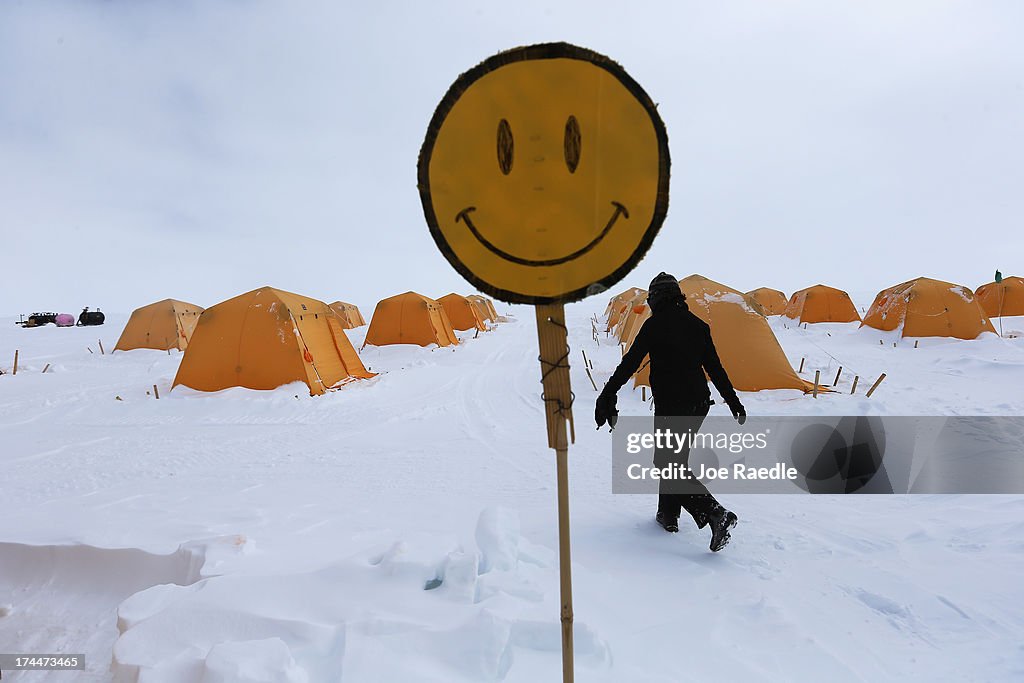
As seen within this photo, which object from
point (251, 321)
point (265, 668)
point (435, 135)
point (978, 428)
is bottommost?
point (978, 428)

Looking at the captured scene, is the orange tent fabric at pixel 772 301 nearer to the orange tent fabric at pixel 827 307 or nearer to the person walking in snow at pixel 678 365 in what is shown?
the orange tent fabric at pixel 827 307

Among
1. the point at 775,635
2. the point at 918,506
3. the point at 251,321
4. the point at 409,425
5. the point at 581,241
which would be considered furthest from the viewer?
the point at 251,321

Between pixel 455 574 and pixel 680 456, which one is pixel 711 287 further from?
pixel 455 574

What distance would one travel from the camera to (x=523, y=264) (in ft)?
4.48

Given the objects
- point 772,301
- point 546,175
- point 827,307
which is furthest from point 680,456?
point 772,301

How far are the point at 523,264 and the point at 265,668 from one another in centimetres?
183

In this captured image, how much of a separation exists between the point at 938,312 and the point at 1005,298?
11088 mm

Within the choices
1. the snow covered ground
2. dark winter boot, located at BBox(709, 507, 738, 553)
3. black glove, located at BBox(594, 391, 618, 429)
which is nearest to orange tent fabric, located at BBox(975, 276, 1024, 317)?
the snow covered ground

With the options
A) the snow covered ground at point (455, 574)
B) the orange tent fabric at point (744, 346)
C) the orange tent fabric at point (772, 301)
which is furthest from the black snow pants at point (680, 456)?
the orange tent fabric at point (772, 301)

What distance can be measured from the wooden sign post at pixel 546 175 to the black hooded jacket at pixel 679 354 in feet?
6.33

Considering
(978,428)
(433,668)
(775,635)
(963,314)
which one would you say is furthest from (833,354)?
(433,668)

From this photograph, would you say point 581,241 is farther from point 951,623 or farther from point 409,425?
point 409,425

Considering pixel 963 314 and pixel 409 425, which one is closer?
pixel 409 425

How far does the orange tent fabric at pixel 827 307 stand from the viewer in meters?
23.3
